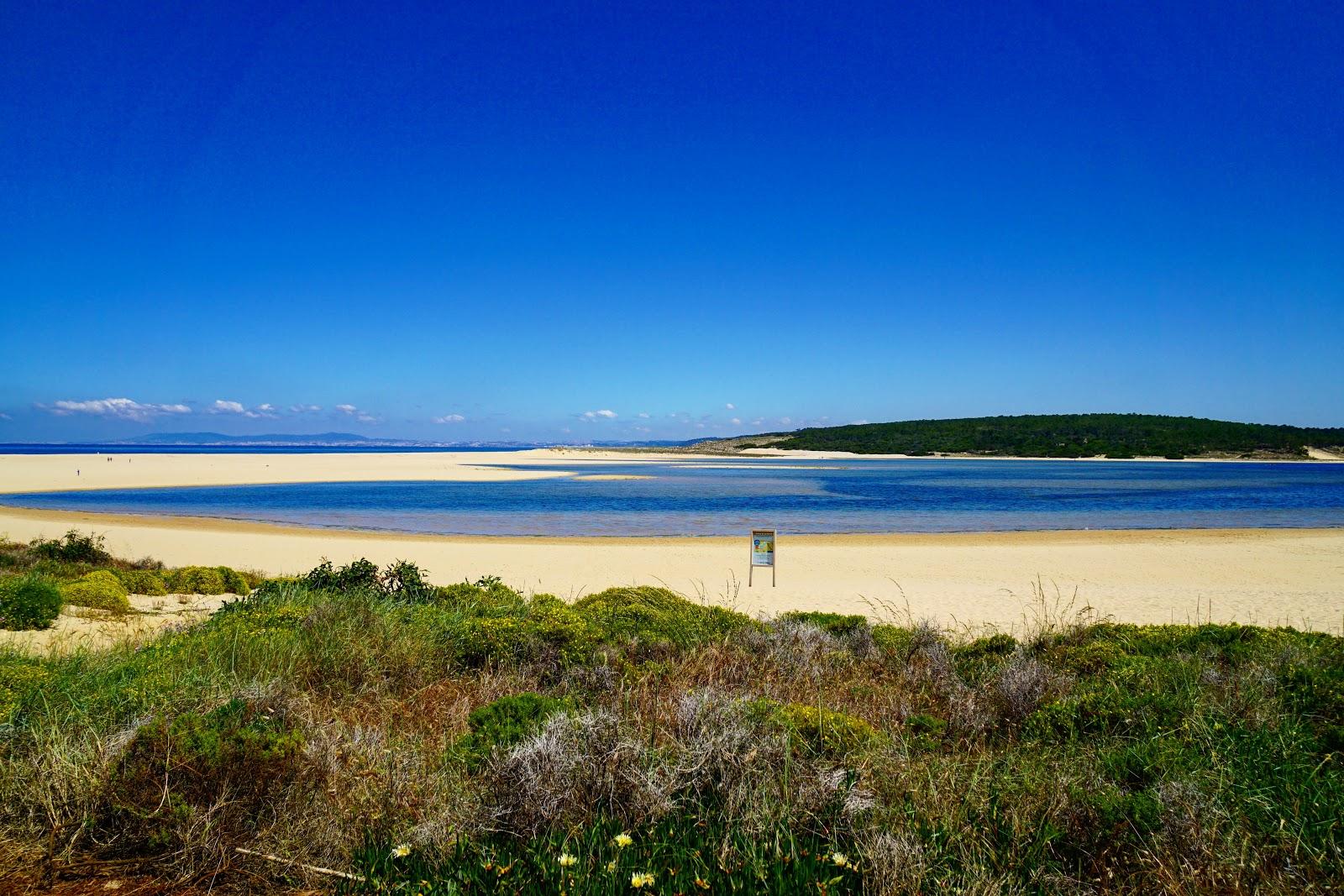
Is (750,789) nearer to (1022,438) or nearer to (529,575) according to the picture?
(529,575)

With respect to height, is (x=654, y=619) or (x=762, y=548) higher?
(x=654, y=619)

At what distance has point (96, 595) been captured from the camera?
9141 millimetres

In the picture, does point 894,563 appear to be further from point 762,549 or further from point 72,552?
point 72,552

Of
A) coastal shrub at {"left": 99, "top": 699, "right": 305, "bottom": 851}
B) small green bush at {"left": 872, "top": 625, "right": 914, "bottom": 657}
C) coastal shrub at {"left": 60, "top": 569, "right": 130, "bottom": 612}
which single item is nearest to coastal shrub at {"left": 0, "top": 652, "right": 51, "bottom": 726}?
coastal shrub at {"left": 99, "top": 699, "right": 305, "bottom": 851}

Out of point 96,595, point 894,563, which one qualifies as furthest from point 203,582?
point 894,563

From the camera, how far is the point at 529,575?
16.1m

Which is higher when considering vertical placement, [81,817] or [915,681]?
[81,817]

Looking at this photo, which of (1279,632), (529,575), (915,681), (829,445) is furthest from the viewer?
(829,445)

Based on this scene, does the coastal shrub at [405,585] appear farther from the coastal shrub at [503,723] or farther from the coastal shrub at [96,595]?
the coastal shrub at [503,723]

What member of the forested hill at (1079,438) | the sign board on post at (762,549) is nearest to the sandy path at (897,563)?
the sign board on post at (762,549)

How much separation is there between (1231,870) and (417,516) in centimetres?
3034

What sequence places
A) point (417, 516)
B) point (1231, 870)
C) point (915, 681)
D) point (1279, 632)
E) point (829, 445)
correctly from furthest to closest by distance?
1. point (829, 445)
2. point (417, 516)
3. point (1279, 632)
4. point (915, 681)
5. point (1231, 870)

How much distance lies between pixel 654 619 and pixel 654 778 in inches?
180

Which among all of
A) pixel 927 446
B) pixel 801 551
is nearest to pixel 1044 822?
pixel 801 551
